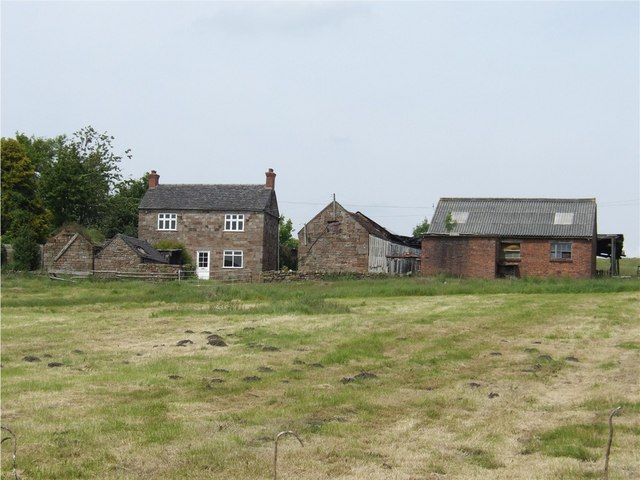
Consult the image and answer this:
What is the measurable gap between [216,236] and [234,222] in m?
1.84

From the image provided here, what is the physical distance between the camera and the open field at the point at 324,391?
13.1 m

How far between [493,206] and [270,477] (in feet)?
180

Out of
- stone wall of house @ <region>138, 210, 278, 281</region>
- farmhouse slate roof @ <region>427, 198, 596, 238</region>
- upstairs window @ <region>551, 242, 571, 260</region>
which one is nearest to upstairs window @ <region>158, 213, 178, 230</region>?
stone wall of house @ <region>138, 210, 278, 281</region>

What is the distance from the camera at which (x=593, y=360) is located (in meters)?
23.5

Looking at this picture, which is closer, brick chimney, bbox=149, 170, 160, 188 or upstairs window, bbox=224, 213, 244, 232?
upstairs window, bbox=224, 213, 244, 232

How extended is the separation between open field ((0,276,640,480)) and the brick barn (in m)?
24.1

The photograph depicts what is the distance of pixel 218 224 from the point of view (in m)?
72.4

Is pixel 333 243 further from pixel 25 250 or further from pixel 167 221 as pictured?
pixel 25 250

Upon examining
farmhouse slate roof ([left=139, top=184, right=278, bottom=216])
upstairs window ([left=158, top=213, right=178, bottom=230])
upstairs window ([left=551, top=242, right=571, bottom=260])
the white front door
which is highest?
farmhouse slate roof ([left=139, top=184, right=278, bottom=216])

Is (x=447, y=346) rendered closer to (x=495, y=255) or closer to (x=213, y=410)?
(x=213, y=410)

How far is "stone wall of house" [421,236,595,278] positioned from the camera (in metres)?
60.7

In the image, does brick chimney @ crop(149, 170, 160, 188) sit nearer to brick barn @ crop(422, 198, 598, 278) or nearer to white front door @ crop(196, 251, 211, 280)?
white front door @ crop(196, 251, 211, 280)

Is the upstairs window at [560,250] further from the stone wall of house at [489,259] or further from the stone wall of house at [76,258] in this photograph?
the stone wall of house at [76,258]

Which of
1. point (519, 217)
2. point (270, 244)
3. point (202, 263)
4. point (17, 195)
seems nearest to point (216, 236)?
point (202, 263)
